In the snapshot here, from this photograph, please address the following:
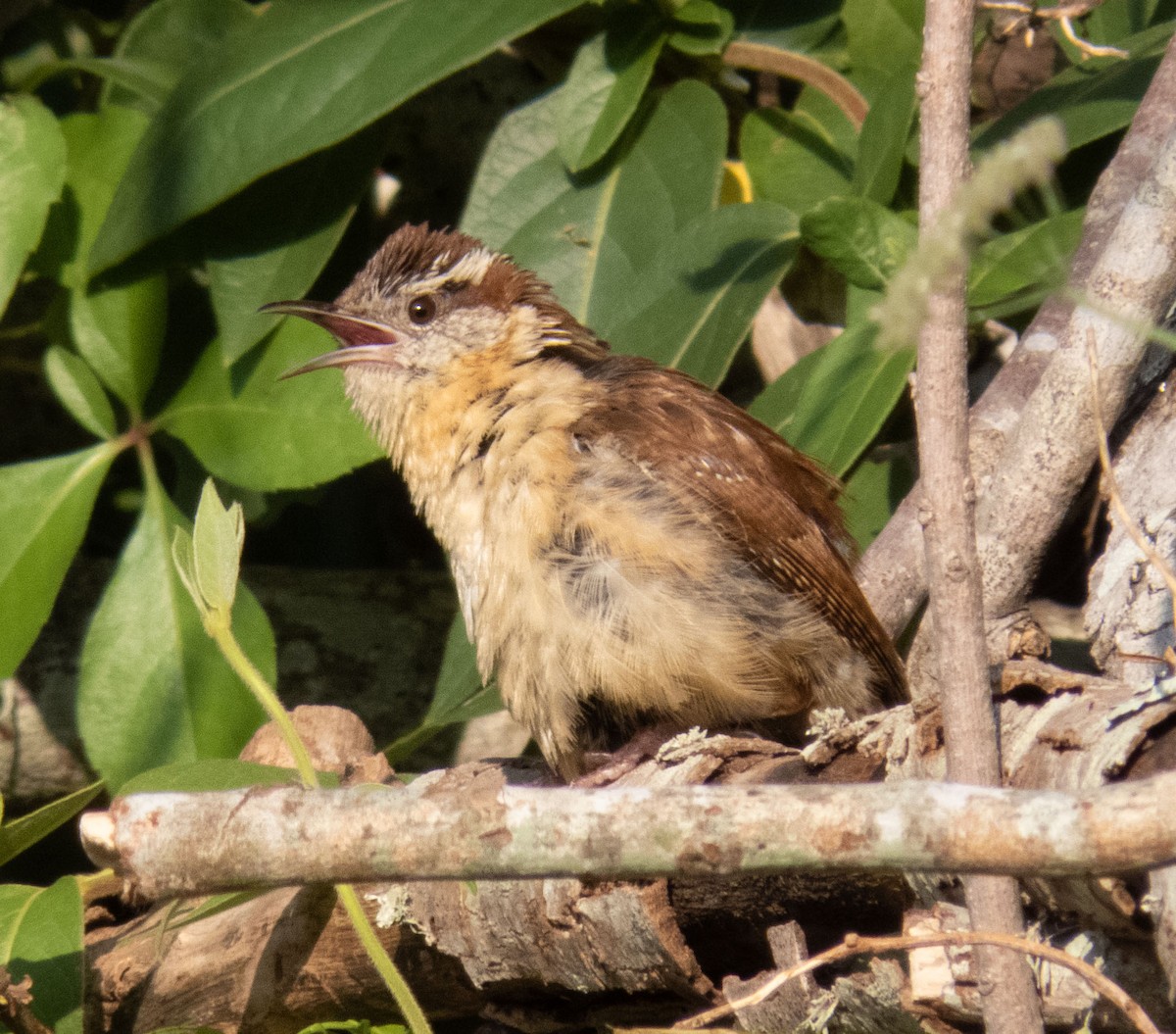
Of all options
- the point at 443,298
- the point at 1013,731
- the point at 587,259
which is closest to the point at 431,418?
the point at 443,298

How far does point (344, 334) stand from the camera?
3.76m

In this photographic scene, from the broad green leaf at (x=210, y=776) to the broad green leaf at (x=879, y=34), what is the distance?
2365mm

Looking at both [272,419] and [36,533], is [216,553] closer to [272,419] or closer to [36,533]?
[272,419]

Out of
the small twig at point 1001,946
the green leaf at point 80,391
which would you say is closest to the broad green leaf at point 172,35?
the green leaf at point 80,391

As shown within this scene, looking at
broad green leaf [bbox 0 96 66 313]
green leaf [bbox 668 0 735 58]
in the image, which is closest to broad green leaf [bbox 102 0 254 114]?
broad green leaf [bbox 0 96 66 313]

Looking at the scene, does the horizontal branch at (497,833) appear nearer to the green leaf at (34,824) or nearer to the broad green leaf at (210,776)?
the broad green leaf at (210,776)

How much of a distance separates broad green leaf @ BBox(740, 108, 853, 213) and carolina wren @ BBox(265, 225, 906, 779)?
786 millimetres

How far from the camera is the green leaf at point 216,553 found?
1.92 meters

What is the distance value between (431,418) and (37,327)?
4.74 feet

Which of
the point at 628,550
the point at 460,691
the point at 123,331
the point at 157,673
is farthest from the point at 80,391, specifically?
the point at 628,550

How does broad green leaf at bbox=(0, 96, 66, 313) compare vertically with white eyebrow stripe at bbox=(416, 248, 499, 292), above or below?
above

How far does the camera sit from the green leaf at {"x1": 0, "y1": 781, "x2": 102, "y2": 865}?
303cm

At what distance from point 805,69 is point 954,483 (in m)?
2.45

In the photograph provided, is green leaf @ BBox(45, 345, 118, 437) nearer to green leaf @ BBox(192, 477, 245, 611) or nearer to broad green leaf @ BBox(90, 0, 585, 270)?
broad green leaf @ BBox(90, 0, 585, 270)
